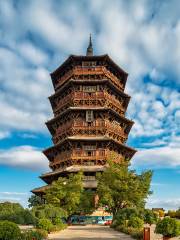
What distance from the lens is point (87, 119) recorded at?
48156mm

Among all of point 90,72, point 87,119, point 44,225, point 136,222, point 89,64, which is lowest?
point 44,225

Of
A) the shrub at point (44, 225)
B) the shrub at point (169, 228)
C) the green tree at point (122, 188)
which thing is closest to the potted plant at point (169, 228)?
the shrub at point (169, 228)

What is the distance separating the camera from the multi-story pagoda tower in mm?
45969

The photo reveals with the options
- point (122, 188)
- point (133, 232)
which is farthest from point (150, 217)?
point (122, 188)

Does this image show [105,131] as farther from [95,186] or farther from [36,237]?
[36,237]

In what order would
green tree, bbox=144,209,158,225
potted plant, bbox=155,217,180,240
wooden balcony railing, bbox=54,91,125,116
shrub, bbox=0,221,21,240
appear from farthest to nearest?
wooden balcony railing, bbox=54,91,125,116 < green tree, bbox=144,209,158,225 < potted plant, bbox=155,217,180,240 < shrub, bbox=0,221,21,240

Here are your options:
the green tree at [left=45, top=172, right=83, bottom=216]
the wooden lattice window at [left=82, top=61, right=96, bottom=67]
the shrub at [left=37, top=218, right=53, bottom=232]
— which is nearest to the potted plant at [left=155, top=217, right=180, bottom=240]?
the shrub at [left=37, top=218, right=53, bottom=232]

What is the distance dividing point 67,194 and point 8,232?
25.3 m

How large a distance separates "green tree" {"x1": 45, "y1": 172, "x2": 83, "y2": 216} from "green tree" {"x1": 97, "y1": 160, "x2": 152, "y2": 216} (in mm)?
2810

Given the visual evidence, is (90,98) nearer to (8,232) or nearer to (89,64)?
(89,64)

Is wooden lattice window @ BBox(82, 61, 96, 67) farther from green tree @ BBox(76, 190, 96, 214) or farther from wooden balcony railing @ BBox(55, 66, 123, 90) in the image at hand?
green tree @ BBox(76, 190, 96, 214)

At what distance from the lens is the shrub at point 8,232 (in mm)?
13976

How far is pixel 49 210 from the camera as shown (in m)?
30.9

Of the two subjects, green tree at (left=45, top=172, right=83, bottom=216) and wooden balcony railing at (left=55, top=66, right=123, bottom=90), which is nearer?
green tree at (left=45, top=172, right=83, bottom=216)
